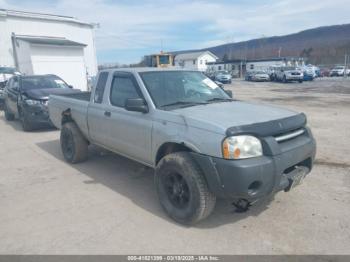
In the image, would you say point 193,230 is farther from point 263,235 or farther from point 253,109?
point 253,109

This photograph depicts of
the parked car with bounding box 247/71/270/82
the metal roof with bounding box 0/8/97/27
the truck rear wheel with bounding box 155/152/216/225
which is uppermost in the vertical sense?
the metal roof with bounding box 0/8/97/27

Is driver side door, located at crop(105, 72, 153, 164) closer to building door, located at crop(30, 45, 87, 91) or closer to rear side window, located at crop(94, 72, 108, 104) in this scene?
rear side window, located at crop(94, 72, 108, 104)

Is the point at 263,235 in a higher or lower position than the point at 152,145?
lower

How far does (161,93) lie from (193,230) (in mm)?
1858

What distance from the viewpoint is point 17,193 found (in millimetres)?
4645

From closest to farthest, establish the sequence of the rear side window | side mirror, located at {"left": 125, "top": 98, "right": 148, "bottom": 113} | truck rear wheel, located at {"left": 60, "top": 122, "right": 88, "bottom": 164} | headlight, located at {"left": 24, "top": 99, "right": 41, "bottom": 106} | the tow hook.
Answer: the tow hook
side mirror, located at {"left": 125, "top": 98, "right": 148, "bottom": 113}
the rear side window
truck rear wheel, located at {"left": 60, "top": 122, "right": 88, "bottom": 164}
headlight, located at {"left": 24, "top": 99, "right": 41, "bottom": 106}

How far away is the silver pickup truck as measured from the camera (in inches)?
121

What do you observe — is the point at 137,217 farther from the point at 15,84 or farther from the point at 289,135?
the point at 15,84

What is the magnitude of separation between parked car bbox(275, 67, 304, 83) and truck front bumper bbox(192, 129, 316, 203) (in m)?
32.2

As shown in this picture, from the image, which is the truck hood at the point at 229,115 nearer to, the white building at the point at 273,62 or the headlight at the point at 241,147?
the headlight at the point at 241,147

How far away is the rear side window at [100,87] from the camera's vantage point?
4977 millimetres

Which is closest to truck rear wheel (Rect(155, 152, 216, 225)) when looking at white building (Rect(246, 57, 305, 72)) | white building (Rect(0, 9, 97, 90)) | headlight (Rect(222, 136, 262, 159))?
headlight (Rect(222, 136, 262, 159))

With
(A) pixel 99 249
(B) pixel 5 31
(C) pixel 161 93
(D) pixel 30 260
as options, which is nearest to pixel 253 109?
(C) pixel 161 93

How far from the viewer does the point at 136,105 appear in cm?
382
